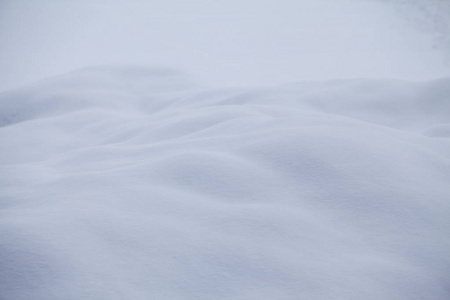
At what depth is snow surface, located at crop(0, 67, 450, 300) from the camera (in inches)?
13.7

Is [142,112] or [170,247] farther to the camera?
[142,112]

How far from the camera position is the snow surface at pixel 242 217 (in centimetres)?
35

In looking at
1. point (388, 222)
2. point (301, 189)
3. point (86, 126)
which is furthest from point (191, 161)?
point (86, 126)

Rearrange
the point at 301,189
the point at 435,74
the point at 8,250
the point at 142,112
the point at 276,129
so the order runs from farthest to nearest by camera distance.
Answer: the point at 435,74 < the point at 142,112 < the point at 276,129 < the point at 301,189 < the point at 8,250

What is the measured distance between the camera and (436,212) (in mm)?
447

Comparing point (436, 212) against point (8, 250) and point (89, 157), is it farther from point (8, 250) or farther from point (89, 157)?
point (89, 157)

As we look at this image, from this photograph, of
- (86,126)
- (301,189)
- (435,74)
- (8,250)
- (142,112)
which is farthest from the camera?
(435,74)

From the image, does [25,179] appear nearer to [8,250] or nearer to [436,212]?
[8,250]

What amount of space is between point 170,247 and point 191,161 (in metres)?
0.19

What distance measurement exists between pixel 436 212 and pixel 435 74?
236 centimetres

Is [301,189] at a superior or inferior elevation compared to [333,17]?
inferior

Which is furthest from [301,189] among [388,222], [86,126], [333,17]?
[333,17]

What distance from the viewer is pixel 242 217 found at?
433 millimetres

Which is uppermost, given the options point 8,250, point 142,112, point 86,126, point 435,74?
point 435,74
